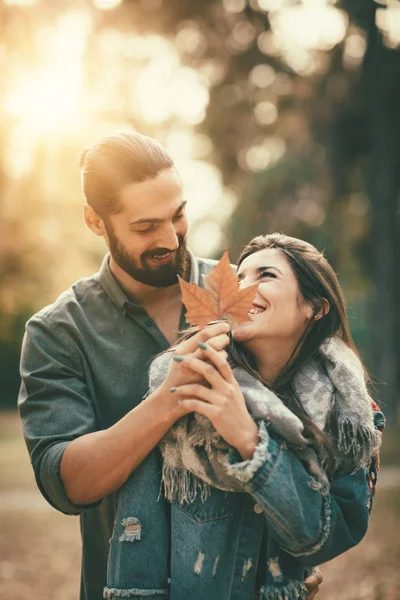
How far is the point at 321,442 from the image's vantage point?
217 centimetres

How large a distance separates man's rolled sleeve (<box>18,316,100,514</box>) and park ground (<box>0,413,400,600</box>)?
4.15 meters

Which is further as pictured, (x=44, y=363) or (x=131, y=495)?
(x=44, y=363)

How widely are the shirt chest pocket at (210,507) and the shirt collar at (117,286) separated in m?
0.95

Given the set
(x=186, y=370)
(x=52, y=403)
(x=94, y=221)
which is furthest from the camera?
(x=94, y=221)

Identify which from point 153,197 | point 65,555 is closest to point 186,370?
point 153,197

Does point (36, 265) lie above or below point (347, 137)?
below

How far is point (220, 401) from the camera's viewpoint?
2078mm

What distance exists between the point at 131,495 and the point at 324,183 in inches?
549

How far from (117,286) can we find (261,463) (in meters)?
1.19

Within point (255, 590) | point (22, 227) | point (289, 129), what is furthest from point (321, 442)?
point (289, 129)

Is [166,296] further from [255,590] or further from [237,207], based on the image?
[237,207]

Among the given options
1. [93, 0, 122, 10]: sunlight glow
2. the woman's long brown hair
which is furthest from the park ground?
[93, 0, 122, 10]: sunlight glow

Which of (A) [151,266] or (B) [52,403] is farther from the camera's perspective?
(A) [151,266]

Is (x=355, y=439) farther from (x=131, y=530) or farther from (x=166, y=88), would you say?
(x=166, y=88)
